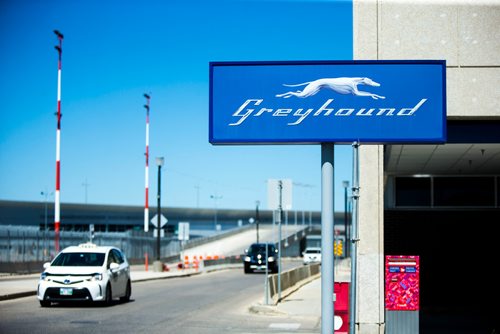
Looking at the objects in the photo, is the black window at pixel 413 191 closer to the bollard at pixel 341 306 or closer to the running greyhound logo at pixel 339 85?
the bollard at pixel 341 306

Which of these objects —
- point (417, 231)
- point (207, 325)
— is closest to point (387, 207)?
point (417, 231)

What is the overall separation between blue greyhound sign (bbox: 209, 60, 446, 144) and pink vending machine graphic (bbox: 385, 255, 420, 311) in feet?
10.3

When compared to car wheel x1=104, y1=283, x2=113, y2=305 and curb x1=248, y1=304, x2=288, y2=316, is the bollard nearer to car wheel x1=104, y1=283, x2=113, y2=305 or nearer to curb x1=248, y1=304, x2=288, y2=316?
curb x1=248, y1=304, x2=288, y2=316

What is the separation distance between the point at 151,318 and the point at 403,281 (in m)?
7.64

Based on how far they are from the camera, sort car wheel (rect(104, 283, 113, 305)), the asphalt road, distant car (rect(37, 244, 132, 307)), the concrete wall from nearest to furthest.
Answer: the concrete wall
the asphalt road
distant car (rect(37, 244, 132, 307))
car wheel (rect(104, 283, 113, 305))

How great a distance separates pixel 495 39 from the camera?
1448 centimetres

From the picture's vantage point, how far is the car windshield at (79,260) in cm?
2322

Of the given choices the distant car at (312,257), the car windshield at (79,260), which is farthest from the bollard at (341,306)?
the distant car at (312,257)

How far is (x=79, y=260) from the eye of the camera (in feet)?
77.2

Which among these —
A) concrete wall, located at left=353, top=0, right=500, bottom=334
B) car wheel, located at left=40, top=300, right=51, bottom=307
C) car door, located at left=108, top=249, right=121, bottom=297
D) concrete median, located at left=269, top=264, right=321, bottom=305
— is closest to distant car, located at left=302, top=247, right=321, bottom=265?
concrete median, located at left=269, top=264, right=321, bottom=305

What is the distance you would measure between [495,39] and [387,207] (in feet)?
27.6

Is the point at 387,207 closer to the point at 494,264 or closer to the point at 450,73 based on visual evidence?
the point at 494,264

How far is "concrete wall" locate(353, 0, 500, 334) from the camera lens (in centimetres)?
1440

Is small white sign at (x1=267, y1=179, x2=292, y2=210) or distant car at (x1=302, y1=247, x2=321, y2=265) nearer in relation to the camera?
small white sign at (x1=267, y1=179, x2=292, y2=210)
